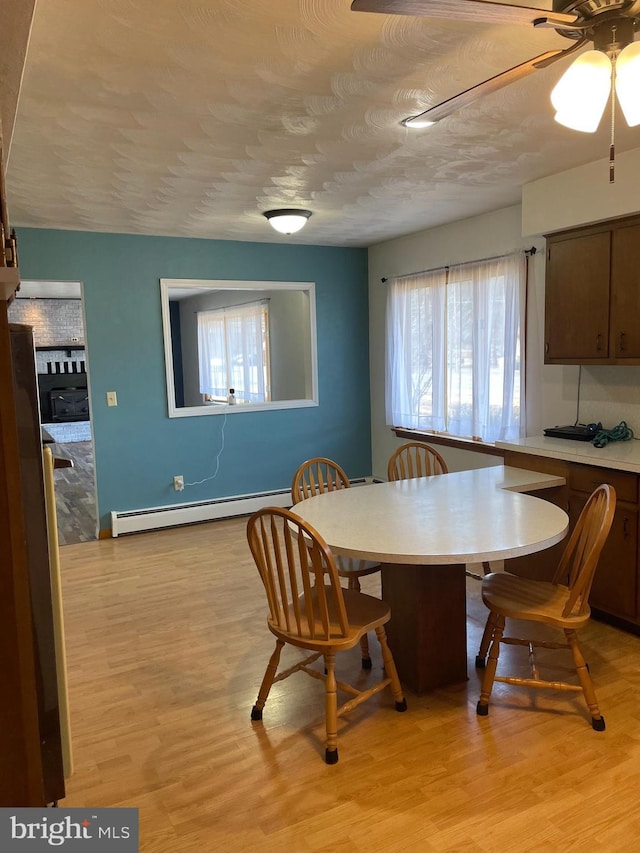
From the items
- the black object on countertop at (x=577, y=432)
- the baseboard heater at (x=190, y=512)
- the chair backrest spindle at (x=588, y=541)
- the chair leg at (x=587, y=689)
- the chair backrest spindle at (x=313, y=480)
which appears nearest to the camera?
the chair backrest spindle at (x=588, y=541)

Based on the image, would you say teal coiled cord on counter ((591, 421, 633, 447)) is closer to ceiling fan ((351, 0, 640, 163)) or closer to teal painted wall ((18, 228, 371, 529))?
ceiling fan ((351, 0, 640, 163))

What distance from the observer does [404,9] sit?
137 cm

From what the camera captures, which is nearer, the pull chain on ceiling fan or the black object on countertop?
the pull chain on ceiling fan

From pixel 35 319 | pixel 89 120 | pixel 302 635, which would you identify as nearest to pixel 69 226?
pixel 89 120

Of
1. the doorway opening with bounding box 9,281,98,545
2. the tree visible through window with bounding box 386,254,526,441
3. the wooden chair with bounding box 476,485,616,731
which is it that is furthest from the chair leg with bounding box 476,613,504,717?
the doorway opening with bounding box 9,281,98,545

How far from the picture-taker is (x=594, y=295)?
11.2 ft

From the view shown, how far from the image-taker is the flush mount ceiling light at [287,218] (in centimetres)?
415

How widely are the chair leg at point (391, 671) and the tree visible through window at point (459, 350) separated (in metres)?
2.44

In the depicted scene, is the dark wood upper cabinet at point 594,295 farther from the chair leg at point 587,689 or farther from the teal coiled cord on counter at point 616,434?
the chair leg at point 587,689

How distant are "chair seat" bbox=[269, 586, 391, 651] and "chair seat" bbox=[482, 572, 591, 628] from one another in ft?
1.48

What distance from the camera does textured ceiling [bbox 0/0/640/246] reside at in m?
1.83

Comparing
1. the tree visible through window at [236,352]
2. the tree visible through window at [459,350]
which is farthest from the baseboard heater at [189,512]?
the tree visible through window at [236,352]

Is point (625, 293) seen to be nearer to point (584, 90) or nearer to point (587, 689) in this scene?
point (584, 90)

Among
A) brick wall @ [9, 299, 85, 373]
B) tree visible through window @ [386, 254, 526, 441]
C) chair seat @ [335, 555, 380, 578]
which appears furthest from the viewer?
brick wall @ [9, 299, 85, 373]
